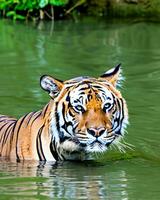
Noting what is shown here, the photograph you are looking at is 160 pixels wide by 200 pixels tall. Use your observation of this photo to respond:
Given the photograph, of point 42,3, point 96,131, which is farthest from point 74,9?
point 96,131

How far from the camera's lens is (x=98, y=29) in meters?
13.9

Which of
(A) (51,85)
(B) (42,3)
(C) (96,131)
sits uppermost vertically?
(B) (42,3)

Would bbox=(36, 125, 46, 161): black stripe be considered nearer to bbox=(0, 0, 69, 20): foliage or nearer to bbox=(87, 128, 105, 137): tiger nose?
bbox=(87, 128, 105, 137): tiger nose

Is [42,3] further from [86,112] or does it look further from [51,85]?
[86,112]

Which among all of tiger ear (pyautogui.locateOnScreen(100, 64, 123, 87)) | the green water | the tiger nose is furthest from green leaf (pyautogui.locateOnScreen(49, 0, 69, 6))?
the tiger nose

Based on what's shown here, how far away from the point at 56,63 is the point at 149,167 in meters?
4.86

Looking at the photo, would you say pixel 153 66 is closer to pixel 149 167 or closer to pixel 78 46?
pixel 78 46

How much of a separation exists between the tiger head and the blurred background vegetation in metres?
9.42

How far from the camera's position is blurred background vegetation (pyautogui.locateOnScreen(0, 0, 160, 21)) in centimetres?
1511

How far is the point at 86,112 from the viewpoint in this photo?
541 centimetres

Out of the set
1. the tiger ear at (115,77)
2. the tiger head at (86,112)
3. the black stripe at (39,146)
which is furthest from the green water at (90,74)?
the tiger ear at (115,77)

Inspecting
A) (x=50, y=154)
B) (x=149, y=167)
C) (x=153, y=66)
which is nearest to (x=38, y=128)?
(x=50, y=154)

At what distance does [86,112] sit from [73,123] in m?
0.13

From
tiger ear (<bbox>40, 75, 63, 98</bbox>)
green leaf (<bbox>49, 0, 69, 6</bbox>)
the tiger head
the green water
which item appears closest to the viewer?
the green water
